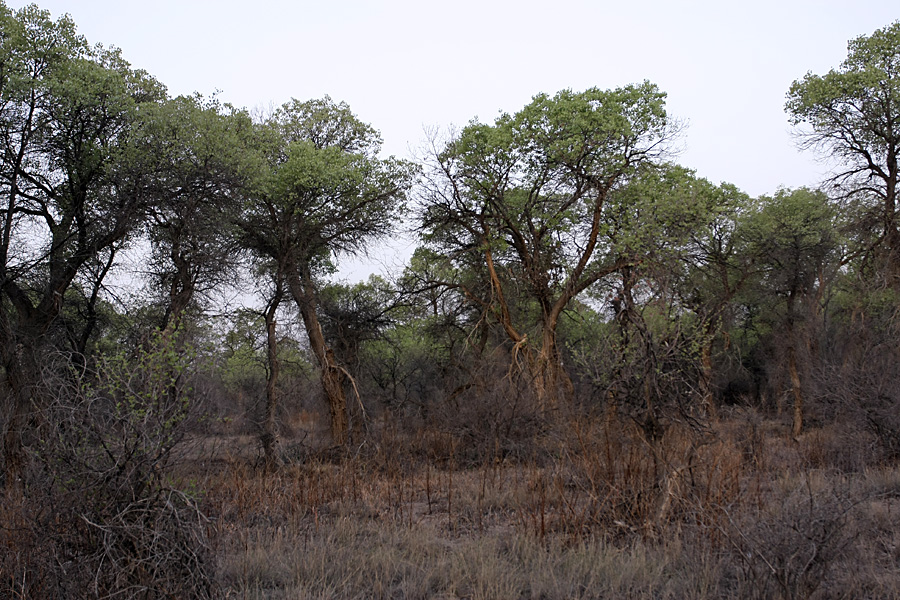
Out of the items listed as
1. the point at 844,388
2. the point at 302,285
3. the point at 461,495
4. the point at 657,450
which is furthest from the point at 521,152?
the point at 657,450

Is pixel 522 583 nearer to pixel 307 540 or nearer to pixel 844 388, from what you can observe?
pixel 307 540

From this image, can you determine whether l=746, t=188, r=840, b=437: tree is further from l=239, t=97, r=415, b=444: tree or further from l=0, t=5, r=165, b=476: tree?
l=0, t=5, r=165, b=476: tree

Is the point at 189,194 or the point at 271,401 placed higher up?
the point at 189,194

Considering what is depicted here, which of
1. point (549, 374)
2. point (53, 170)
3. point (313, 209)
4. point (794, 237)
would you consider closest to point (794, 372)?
point (794, 237)

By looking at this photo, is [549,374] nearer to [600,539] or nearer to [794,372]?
[794,372]

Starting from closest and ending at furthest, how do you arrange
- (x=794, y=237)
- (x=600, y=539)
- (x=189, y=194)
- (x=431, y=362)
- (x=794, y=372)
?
(x=600, y=539)
(x=189, y=194)
(x=794, y=372)
(x=794, y=237)
(x=431, y=362)

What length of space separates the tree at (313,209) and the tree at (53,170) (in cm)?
310

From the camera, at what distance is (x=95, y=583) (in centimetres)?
425

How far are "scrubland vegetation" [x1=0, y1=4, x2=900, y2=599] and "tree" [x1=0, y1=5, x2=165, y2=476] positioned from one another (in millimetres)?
60

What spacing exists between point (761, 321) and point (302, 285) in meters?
19.4

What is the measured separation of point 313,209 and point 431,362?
1078 cm

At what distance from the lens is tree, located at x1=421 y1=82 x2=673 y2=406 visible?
52.0 feet

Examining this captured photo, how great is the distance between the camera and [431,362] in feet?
83.8

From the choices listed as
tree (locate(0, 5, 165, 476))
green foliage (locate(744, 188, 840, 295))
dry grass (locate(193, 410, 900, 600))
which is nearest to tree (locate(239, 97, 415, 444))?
tree (locate(0, 5, 165, 476))
